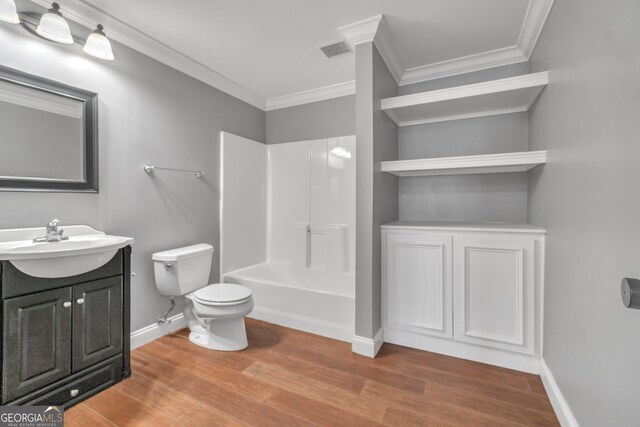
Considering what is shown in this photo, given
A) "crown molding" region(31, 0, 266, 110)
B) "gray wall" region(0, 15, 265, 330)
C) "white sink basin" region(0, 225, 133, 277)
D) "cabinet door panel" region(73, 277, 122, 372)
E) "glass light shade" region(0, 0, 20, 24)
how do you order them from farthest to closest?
"crown molding" region(31, 0, 266, 110) → "gray wall" region(0, 15, 265, 330) → "cabinet door panel" region(73, 277, 122, 372) → "glass light shade" region(0, 0, 20, 24) → "white sink basin" region(0, 225, 133, 277)

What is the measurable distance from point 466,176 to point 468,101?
0.66 m

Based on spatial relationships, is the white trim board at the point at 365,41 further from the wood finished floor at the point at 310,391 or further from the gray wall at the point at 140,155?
the wood finished floor at the point at 310,391

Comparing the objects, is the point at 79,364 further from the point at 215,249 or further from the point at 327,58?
the point at 327,58

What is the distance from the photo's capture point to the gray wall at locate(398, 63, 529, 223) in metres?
2.37

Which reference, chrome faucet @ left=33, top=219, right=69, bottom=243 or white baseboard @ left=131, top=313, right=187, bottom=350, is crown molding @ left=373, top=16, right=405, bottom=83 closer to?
chrome faucet @ left=33, top=219, right=69, bottom=243

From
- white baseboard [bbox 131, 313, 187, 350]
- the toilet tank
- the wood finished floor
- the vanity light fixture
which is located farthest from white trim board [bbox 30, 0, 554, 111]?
the wood finished floor

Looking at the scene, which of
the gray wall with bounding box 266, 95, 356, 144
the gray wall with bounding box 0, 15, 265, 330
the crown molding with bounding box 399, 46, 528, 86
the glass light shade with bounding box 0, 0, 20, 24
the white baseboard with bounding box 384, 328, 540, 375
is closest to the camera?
the glass light shade with bounding box 0, 0, 20, 24

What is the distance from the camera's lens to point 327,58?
246 cm

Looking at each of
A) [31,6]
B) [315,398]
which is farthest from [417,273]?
[31,6]

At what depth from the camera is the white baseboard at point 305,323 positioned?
233 centimetres

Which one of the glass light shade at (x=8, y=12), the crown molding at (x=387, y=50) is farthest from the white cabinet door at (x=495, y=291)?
the glass light shade at (x=8, y=12)

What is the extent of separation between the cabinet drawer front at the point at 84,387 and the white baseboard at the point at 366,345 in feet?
5.06

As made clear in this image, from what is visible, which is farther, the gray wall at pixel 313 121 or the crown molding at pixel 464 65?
the gray wall at pixel 313 121

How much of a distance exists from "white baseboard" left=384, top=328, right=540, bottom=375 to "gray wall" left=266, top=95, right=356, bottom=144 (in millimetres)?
2010
